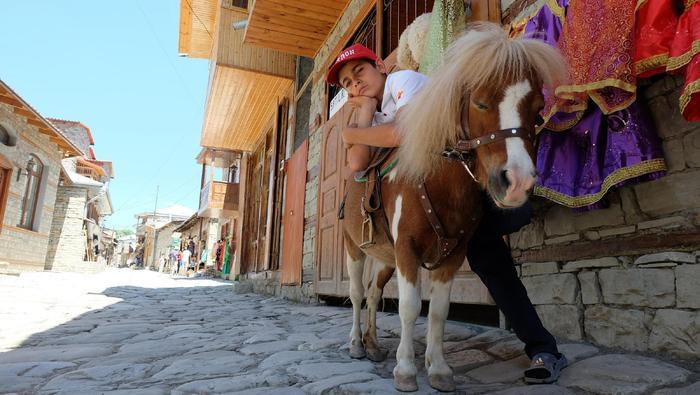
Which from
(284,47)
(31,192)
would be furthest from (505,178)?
(31,192)

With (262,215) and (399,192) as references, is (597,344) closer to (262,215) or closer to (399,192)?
(399,192)

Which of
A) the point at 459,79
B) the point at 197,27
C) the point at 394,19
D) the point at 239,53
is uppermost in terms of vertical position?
the point at 197,27

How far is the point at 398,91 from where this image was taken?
2223 mm

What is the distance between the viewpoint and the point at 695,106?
5.64 feet

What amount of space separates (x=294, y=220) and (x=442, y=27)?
5.49 metres

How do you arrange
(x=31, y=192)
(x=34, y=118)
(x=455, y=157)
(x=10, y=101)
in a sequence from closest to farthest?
(x=455, y=157) → (x=10, y=101) → (x=34, y=118) → (x=31, y=192)

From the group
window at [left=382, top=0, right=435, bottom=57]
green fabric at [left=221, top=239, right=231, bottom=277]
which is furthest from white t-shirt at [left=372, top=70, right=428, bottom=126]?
green fabric at [left=221, top=239, right=231, bottom=277]

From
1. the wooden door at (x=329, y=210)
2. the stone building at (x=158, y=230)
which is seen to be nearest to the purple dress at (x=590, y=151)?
the wooden door at (x=329, y=210)

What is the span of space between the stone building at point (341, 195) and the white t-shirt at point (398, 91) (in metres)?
1.23

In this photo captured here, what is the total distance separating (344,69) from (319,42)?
611cm

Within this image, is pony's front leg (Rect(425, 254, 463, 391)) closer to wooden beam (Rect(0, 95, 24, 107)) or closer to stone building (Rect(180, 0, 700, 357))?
stone building (Rect(180, 0, 700, 357))

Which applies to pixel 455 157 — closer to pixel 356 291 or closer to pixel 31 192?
pixel 356 291

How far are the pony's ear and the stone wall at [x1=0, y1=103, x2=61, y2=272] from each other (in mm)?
15193

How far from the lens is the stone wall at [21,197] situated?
44.4ft
